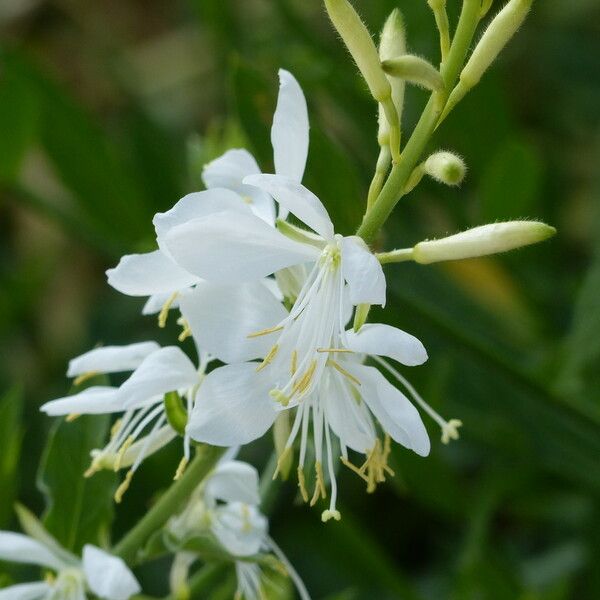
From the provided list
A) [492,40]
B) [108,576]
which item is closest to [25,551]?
Result: [108,576]

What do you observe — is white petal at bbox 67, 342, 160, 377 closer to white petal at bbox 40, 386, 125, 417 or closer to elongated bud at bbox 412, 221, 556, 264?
white petal at bbox 40, 386, 125, 417

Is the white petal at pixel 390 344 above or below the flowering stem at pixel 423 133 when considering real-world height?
below

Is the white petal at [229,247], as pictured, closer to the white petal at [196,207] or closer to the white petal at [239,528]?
the white petal at [196,207]

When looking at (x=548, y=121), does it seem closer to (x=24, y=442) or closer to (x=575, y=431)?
(x=575, y=431)

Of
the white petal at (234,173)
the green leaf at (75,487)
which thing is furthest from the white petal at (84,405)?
the white petal at (234,173)

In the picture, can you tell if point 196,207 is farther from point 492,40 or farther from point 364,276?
point 492,40

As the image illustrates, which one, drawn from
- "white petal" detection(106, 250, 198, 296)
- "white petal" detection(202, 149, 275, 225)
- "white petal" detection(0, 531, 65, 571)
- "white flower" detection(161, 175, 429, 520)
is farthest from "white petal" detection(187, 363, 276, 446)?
"white petal" detection(0, 531, 65, 571)
